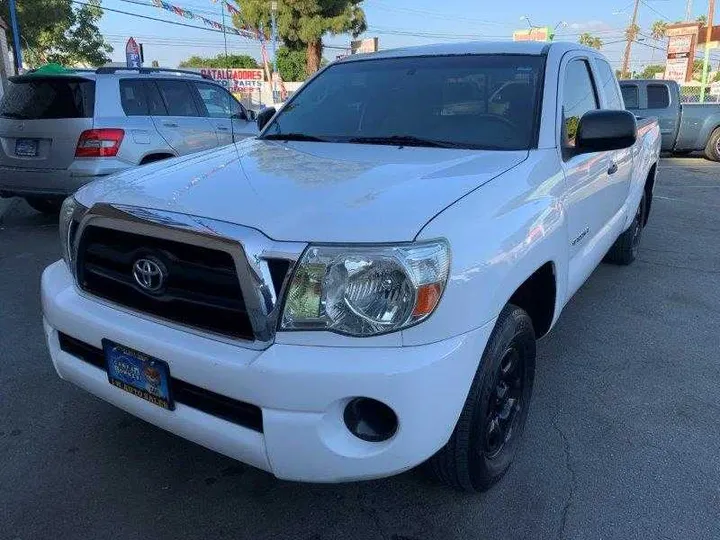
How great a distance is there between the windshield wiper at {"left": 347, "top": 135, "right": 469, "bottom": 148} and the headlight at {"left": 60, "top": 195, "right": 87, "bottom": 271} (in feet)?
4.41

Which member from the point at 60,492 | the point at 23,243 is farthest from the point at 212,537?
the point at 23,243

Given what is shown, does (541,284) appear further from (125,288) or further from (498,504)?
(125,288)

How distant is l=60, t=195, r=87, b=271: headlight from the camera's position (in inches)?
97.0

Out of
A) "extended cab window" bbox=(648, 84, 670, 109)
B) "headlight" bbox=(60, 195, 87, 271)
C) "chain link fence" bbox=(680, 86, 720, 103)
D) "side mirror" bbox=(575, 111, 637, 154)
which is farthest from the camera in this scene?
"chain link fence" bbox=(680, 86, 720, 103)

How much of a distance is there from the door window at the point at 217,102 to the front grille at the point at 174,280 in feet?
18.3

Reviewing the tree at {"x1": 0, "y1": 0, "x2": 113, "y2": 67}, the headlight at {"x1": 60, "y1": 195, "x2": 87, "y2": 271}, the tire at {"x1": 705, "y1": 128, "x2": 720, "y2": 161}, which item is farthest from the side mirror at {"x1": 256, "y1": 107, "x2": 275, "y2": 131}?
the tree at {"x1": 0, "y1": 0, "x2": 113, "y2": 67}

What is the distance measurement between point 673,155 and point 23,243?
14.5 metres

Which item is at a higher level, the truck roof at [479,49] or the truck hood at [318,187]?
the truck roof at [479,49]

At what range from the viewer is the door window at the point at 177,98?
278 inches

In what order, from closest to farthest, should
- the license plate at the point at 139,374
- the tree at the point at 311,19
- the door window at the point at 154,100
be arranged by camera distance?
the license plate at the point at 139,374 < the door window at the point at 154,100 < the tree at the point at 311,19

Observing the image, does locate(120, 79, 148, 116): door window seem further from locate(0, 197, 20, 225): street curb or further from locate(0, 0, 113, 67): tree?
locate(0, 0, 113, 67): tree

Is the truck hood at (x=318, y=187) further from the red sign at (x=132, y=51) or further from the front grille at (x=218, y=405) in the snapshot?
the red sign at (x=132, y=51)

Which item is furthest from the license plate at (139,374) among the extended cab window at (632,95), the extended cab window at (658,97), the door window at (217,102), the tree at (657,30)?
the tree at (657,30)

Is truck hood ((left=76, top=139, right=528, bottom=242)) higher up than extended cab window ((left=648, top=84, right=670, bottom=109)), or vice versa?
extended cab window ((left=648, top=84, right=670, bottom=109))
